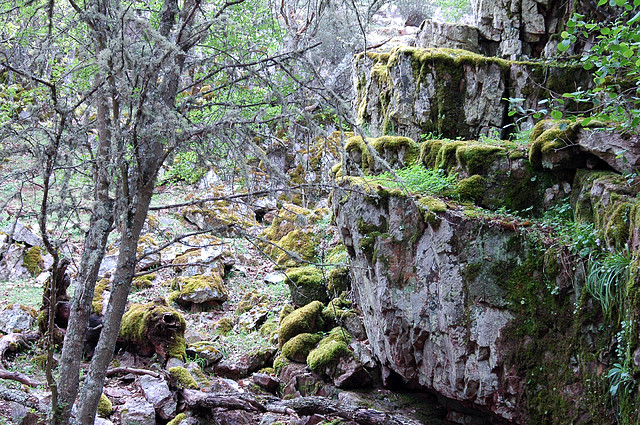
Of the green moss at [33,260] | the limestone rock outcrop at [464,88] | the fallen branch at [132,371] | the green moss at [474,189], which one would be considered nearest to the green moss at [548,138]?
the green moss at [474,189]

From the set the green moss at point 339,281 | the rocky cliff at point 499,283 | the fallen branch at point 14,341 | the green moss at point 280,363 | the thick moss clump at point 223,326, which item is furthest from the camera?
the thick moss clump at point 223,326

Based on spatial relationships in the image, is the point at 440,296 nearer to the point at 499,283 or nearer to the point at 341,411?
the point at 499,283

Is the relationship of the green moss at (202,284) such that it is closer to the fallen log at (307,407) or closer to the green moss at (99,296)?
the green moss at (99,296)

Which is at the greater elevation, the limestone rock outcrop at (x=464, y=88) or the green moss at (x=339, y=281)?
the limestone rock outcrop at (x=464, y=88)

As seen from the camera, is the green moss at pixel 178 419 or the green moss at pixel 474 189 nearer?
the green moss at pixel 178 419

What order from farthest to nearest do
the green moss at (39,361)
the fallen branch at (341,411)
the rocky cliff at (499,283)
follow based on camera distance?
1. the green moss at (39,361)
2. the fallen branch at (341,411)
3. the rocky cliff at (499,283)

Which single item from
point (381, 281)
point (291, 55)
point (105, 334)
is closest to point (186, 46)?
point (291, 55)

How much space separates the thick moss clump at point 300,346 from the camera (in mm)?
6309

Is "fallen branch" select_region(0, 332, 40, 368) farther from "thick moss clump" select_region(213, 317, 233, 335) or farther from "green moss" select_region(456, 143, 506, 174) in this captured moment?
"green moss" select_region(456, 143, 506, 174)

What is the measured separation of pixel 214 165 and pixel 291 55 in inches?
34.7

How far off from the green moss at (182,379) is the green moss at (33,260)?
6.08 meters

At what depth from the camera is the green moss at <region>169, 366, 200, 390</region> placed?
214 inches

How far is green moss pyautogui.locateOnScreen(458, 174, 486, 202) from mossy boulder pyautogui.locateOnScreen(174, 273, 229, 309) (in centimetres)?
547

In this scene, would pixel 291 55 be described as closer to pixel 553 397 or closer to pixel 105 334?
pixel 105 334
